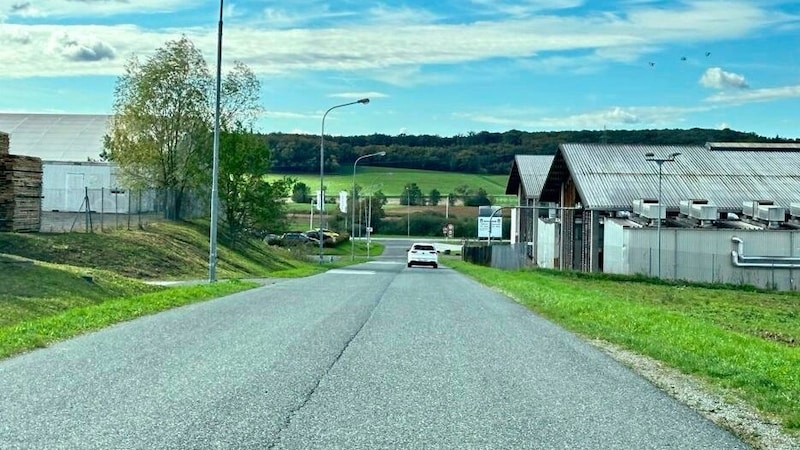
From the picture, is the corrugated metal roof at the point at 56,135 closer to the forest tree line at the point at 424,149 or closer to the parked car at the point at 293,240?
the parked car at the point at 293,240

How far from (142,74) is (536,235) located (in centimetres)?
3968

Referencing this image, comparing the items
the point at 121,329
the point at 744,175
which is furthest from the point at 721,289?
the point at 121,329

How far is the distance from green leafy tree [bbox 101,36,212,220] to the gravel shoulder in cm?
4004

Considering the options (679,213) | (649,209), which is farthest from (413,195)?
(649,209)

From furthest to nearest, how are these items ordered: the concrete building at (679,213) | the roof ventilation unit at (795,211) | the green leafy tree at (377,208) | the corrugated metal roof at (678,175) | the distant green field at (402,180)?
the green leafy tree at (377,208)
the distant green field at (402,180)
the corrugated metal roof at (678,175)
the roof ventilation unit at (795,211)
the concrete building at (679,213)

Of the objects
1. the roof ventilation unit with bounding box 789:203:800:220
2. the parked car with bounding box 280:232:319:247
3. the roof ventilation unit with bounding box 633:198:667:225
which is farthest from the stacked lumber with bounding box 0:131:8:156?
the parked car with bounding box 280:232:319:247

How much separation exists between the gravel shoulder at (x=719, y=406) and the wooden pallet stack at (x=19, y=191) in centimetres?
2309

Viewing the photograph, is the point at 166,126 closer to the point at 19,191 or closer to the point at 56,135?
the point at 19,191

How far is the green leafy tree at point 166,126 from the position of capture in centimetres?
5034

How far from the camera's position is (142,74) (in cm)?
5019

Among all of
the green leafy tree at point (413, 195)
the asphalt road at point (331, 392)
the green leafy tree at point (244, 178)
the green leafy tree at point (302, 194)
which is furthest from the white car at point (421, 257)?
the green leafy tree at point (413, 195)

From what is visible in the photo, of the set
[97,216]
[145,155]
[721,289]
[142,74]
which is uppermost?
[142,74]

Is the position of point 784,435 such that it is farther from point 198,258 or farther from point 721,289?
point 721,289

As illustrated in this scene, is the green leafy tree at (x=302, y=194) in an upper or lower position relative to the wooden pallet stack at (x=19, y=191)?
upper
